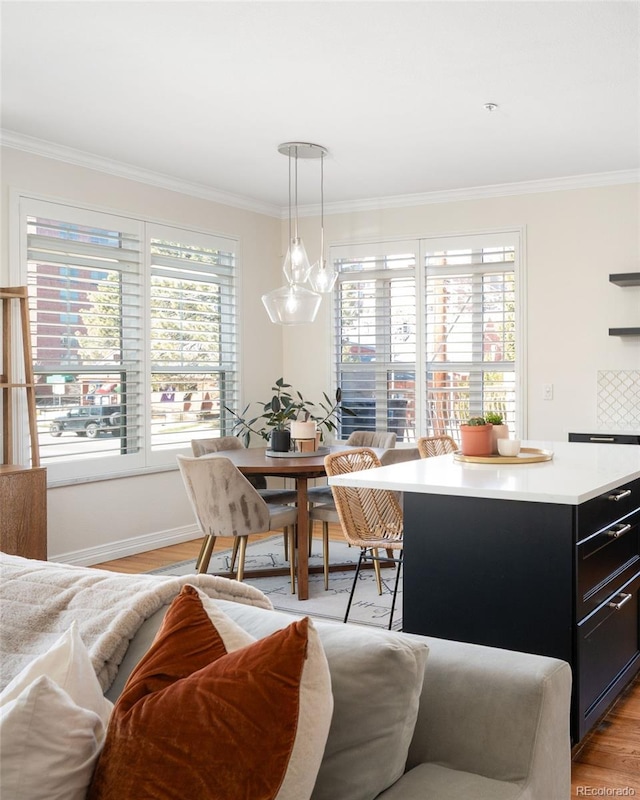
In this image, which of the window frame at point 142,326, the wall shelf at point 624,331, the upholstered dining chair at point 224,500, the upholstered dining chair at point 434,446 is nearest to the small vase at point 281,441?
the upholstered dining chair at point 224,500

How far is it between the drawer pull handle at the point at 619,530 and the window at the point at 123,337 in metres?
3.46

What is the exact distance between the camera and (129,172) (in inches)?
216

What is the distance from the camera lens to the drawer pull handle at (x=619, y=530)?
279 centimetres

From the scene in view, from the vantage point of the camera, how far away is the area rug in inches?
162

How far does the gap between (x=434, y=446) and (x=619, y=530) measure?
5.24 feet

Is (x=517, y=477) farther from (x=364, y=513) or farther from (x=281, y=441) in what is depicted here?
(x=281, y=441)

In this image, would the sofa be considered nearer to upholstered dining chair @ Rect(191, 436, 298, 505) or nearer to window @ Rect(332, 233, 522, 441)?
upholstered dining chair @ Rect(191, 436, 298, 505)

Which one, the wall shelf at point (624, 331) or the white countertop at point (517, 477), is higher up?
the wall shelf at point (624, 331)

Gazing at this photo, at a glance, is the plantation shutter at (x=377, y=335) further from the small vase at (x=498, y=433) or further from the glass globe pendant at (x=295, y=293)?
the small vase at (x=498, y=433)

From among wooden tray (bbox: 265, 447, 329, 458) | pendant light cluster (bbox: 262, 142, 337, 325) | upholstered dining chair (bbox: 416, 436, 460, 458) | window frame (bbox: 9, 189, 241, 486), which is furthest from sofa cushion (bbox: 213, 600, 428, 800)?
window frame (bbox: 9, 189, 241, 486)

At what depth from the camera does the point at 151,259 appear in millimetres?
5723

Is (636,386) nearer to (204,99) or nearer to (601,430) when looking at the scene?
(601,430)

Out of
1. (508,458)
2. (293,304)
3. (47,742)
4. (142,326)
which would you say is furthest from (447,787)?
(142,326)

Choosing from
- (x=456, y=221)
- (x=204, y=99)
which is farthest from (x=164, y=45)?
(x=456, y=221)
